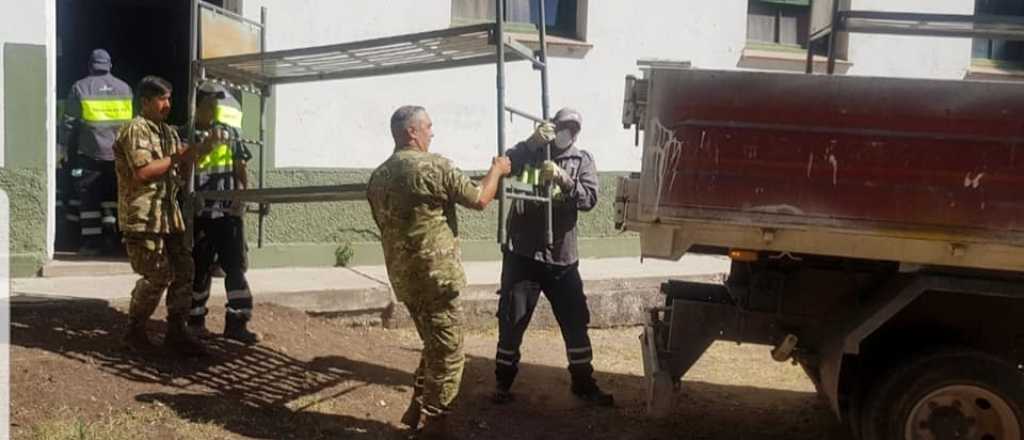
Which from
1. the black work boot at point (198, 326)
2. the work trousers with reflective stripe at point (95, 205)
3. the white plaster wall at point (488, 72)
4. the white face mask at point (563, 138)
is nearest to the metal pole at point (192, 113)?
the black work boot at point (198, 326)

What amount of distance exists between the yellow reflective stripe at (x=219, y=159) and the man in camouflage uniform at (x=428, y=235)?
1.41m

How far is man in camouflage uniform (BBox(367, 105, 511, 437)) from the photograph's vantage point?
14.9 ft

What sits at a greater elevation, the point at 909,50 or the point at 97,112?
the point at 909,50

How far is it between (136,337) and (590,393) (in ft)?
8.46

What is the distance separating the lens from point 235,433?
4738mm

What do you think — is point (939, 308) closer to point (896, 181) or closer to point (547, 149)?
point (896, 181)

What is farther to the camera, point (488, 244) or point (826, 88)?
point (488, 244)

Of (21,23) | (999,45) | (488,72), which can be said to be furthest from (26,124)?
(999,45)

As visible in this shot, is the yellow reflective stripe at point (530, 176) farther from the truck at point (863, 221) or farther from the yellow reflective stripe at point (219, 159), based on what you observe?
the yellow reflective stripe at point (219, 159)

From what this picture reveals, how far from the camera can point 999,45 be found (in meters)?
10.4

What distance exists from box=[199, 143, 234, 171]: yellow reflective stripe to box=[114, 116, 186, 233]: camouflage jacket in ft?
0.83

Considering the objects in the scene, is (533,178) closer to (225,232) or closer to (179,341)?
(225,232)

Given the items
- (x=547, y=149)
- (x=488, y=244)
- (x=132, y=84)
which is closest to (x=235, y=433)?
(x=547, y=149)

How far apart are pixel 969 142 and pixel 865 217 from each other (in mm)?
493
